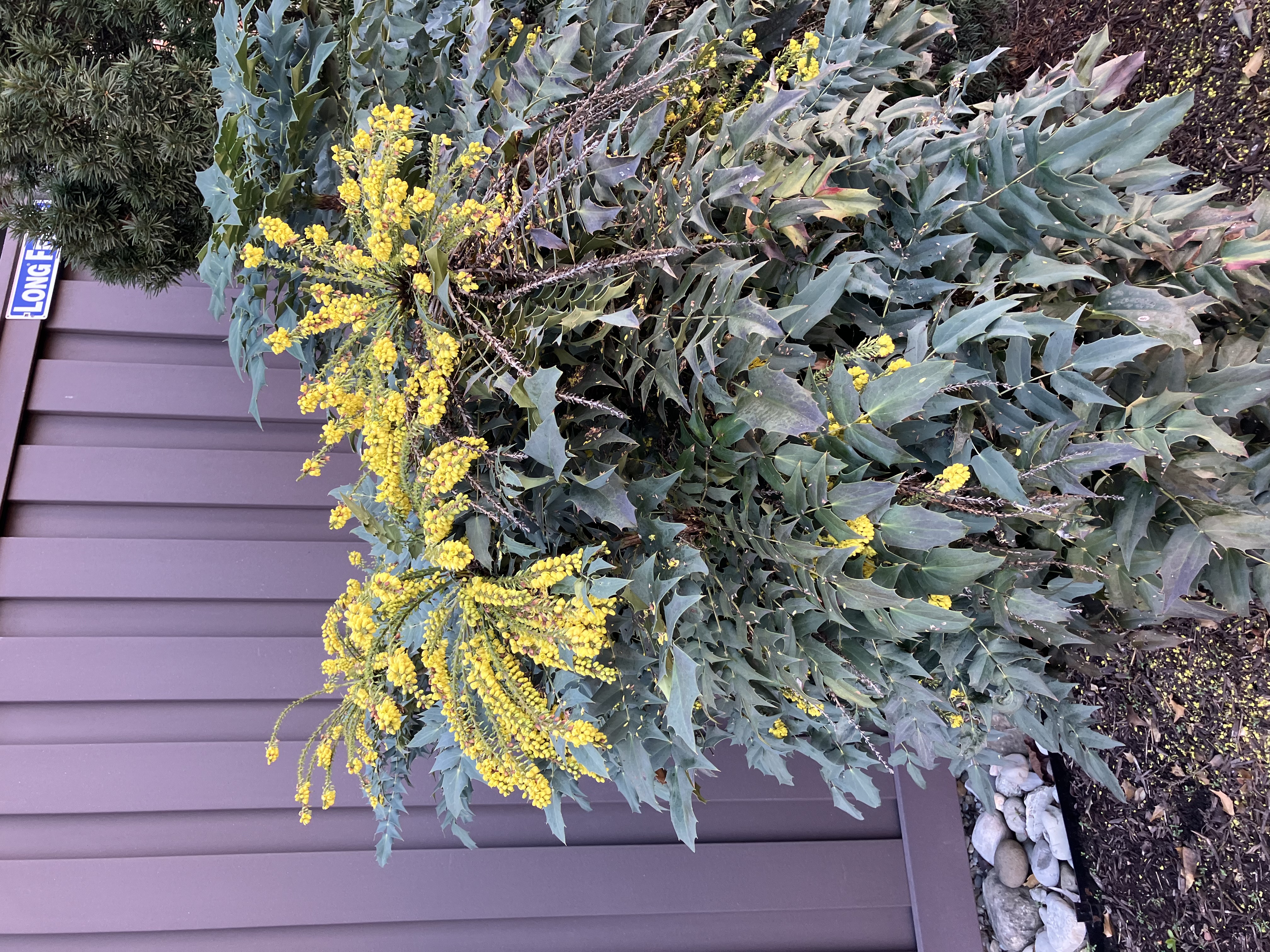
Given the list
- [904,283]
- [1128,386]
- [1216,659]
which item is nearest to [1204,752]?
[1216,659]

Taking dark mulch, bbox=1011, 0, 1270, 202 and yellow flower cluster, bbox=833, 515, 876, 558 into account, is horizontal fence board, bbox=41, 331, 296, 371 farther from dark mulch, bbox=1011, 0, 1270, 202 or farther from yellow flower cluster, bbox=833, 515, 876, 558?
dark mulch, bbox=1011, 0, 1270, 202

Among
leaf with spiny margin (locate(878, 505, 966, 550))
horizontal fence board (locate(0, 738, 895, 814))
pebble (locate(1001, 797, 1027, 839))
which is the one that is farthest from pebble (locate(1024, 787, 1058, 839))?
leaf with spiny margin (locate(878, 505, 966, 550))

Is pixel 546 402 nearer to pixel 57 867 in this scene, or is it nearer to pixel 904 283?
pixel 904 283

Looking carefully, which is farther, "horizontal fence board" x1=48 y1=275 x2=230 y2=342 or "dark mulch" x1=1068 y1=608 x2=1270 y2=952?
"horizontal fence board" x1=48 y1=275 x2=230 y2=342

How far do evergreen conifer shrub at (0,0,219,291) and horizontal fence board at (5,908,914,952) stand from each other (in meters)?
1.53

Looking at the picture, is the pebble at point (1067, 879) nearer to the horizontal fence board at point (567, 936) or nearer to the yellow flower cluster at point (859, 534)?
the horizontal fence board at point (567, 936)

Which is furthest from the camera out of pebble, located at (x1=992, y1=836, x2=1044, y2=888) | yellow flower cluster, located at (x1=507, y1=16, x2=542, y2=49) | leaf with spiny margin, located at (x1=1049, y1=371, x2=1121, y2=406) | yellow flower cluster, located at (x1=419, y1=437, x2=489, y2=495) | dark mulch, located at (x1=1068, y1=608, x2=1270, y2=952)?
pebble, located at (x1=992, y1=836, x2=1044, y2=888)

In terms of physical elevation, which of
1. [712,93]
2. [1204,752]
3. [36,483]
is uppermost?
[712,93]

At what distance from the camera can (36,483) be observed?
172 cm

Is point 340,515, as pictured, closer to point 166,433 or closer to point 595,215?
point 595,215

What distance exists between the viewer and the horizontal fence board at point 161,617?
1.68 m

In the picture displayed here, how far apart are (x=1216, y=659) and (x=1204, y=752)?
0.23 m

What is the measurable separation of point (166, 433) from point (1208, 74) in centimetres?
249

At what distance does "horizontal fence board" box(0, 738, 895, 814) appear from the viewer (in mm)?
1612
